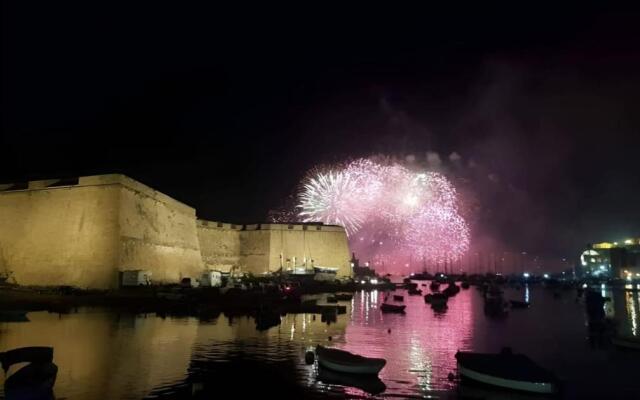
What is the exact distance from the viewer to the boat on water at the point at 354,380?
45.7ft

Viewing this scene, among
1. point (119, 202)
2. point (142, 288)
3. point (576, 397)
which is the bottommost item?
point (576, 397)

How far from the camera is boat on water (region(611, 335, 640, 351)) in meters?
22.1

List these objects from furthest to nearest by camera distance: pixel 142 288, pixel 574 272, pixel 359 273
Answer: pixel 574 272, pixel 359 273, pixel 142 288

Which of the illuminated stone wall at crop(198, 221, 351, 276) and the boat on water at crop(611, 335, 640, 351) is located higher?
the illuminated stone wall at crop(198, 221, 351, 276)

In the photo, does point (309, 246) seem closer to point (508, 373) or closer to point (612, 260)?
point (508, 373)

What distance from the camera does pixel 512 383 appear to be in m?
13.5

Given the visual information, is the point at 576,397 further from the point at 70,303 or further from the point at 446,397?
the point at 70,303

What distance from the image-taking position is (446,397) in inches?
522

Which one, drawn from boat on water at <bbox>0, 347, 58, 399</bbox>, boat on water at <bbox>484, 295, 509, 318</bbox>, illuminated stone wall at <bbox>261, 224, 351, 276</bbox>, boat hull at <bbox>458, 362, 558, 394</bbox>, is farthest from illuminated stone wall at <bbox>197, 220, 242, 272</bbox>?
boat hull at <bbox>458, 362, 558, 394</bbox>

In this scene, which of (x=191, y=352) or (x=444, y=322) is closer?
(x=191, y=352)

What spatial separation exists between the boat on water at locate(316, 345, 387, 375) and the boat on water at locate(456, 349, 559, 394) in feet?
8.23

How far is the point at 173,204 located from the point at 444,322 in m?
29.9

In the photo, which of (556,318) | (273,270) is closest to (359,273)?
(273,270)

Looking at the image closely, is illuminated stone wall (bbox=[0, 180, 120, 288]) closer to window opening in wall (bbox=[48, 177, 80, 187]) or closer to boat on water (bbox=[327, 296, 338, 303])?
window opening in wall (bbox=[48, 177, 80, 187])
